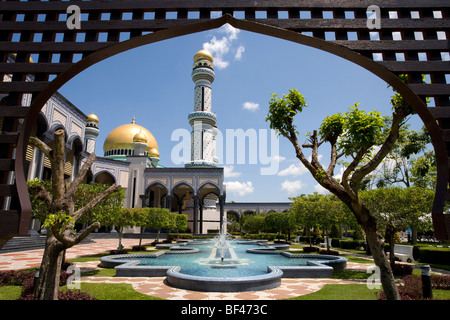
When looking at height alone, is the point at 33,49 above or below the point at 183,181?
below

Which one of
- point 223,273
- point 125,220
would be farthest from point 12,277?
point 125,220

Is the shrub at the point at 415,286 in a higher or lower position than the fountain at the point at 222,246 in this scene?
higher

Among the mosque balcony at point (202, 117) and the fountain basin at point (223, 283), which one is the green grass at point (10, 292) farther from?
the mosque balcony at point (202, 117)

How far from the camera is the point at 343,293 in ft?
25.4

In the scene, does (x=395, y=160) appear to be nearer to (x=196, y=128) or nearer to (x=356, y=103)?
(x=356, y=103)

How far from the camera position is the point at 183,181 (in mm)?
36094

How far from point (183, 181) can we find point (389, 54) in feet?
110

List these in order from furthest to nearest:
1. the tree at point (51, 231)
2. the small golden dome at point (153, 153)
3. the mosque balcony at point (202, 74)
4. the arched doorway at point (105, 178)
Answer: the small golden dome at point (153, 153)
the mosque balcony at point (202, 74)
the arched doorway at point (105, 178)
the tree at point (51, 231)

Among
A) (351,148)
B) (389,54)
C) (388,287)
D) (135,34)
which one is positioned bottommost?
(388,287)

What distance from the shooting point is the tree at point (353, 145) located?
462 centimetres

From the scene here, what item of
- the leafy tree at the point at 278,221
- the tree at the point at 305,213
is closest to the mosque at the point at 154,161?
the leafy tree at the point at 278,221

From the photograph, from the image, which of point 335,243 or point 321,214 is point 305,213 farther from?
point 335,243

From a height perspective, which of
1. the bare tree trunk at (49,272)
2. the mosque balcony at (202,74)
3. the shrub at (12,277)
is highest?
the mosque balcony at (202,74)

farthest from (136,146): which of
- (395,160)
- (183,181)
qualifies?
(395,160)
